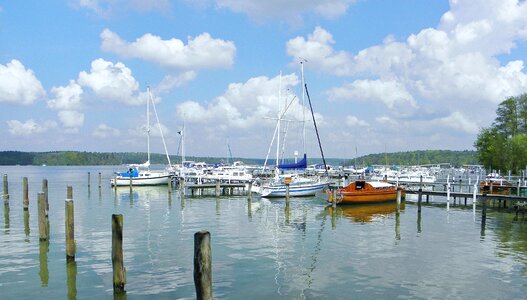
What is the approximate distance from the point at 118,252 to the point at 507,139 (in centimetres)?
7377

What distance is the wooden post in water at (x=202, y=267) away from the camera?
9.92 metres

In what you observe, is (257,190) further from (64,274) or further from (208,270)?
(208,270)

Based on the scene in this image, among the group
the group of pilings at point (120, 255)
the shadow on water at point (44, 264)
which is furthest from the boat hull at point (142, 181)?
the shadow on water at point (44, 264)

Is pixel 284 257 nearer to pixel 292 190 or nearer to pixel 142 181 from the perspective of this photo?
pixel 292 190

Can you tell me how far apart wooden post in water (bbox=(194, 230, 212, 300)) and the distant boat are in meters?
34.4

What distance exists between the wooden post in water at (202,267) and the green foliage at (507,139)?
225 ft

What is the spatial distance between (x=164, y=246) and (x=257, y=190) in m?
33.1

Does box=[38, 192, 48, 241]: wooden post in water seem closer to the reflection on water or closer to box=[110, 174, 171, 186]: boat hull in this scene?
the reflection on water

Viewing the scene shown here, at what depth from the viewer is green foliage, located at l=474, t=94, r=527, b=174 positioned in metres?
68.7

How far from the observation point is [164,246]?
24094 mm

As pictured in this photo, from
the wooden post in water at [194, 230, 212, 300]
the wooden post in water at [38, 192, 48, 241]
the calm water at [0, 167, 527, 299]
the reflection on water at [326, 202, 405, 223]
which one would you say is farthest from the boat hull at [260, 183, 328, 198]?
the wooden post in water at [194, 230, 212, 300]

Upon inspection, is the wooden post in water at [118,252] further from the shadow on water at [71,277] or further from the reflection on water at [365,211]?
the reflection on water at [365,211]

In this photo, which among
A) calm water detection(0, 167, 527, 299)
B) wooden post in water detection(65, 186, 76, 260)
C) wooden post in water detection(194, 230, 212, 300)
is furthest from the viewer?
wooden post in water detection(65, 186, 76, 260)

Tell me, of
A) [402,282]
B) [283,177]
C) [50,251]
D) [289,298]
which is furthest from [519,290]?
[283,177]
